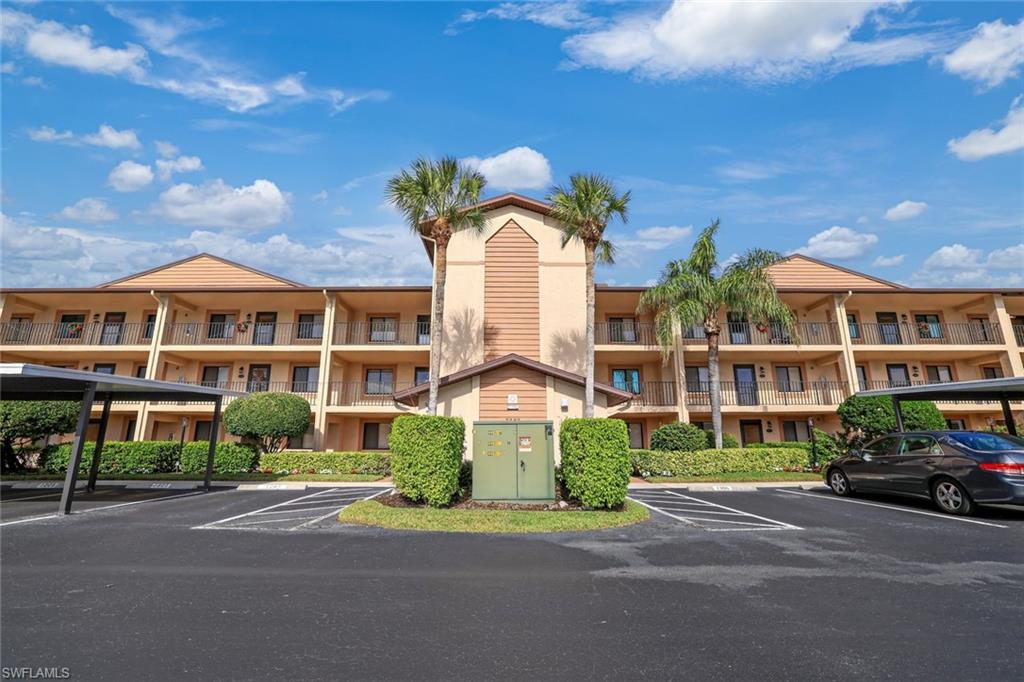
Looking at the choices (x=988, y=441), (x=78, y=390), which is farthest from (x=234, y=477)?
(x=988, y=441)

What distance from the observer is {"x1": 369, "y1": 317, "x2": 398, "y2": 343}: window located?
83.4 ft

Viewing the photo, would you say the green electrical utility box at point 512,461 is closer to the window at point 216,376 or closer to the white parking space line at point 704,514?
the white parking space line at point 704,514

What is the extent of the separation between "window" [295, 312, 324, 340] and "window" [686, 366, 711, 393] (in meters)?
20.1

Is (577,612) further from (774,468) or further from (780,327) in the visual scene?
(780,327)

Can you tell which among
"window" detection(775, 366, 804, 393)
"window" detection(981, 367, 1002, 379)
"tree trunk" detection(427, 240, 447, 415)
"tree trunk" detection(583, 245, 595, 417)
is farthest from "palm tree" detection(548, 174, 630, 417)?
"window" detection(981, 367, 1002, 379)

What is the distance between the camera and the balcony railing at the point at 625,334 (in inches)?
936

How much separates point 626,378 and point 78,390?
22.1 meters

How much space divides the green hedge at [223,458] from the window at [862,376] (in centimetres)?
2924

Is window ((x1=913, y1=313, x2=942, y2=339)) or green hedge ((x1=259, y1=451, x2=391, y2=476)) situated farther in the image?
window ((x1=913, y1=313, x2=942, y2=339))

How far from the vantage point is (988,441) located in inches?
360

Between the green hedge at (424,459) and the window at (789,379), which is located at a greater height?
the window at (789,379)

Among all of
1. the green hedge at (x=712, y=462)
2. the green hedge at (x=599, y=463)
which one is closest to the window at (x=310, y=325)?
the green hedge at (x=712, y=462)

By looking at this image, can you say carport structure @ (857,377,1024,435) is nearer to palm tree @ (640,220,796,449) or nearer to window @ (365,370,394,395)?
palm tree @ (640,220,796,449)

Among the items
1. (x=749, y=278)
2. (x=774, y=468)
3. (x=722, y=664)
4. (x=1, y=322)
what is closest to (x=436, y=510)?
(x=722, y=664)
